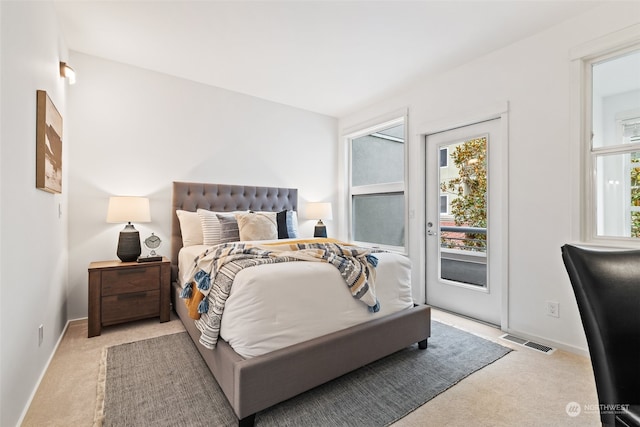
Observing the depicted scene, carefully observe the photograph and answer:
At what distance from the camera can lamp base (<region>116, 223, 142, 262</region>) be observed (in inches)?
111

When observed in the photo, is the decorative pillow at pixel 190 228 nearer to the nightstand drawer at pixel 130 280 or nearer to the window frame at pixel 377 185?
the nightstand drawer at pixel 130 280

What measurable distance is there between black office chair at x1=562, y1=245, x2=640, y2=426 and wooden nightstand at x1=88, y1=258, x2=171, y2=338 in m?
3.06

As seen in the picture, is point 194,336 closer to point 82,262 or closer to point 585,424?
point 82,262

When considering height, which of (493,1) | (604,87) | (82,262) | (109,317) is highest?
(493,1)

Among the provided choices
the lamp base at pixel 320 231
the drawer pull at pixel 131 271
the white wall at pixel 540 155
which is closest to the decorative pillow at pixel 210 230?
the drawer pull at pixel 131 271

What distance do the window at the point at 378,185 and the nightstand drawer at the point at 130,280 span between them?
2.79 m

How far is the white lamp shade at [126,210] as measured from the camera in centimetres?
Result: 282

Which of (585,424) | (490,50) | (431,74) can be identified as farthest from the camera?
(431,74)

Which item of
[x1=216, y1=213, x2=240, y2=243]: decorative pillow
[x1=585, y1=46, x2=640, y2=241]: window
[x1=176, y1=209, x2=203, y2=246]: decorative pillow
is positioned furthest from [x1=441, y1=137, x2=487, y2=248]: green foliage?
[x1=176, y1=209, x2=203, y2=246]: decorative pillow

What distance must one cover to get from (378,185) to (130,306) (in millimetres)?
3213

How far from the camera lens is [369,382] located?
1890 mm

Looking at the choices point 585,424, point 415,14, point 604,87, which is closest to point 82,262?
point 415,14

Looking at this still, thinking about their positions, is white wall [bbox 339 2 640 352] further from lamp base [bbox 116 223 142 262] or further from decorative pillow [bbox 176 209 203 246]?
lamp base [bbox 116 223 142 262]

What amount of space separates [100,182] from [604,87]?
4.53m
